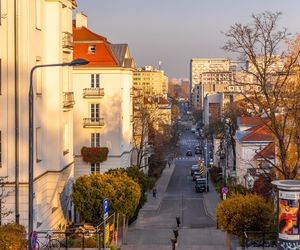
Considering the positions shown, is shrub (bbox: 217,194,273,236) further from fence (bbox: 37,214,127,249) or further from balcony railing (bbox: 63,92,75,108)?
balcony railing (bbox: 63,92,75,108)

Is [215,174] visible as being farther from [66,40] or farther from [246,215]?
[246,215]

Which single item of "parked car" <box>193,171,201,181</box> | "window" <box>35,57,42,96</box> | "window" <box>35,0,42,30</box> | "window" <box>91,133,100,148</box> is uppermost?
"window" <box>35,0,42,30</box>

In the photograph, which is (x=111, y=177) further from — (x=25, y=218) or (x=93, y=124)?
(x=93, y=124)

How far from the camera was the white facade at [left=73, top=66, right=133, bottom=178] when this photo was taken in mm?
51125

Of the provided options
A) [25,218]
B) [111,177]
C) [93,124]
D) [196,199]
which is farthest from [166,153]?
[25,218]

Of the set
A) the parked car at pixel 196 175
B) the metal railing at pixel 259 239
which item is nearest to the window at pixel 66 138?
the metal railing at pixel 259 239

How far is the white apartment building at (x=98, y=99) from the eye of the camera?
50.9 meters

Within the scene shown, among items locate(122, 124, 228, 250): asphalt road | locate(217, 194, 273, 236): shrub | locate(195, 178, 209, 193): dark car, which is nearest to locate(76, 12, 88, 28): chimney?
locate(122, 124, 228, 250): asphalt road

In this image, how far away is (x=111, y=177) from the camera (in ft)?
101

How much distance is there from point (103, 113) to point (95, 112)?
683mm

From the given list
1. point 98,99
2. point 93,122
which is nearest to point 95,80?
point 98,99

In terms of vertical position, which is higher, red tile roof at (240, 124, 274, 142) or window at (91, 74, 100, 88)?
window at (91, 74, 100, 88)

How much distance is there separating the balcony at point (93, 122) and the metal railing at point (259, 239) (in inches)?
1202

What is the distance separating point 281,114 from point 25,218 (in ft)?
45.8
